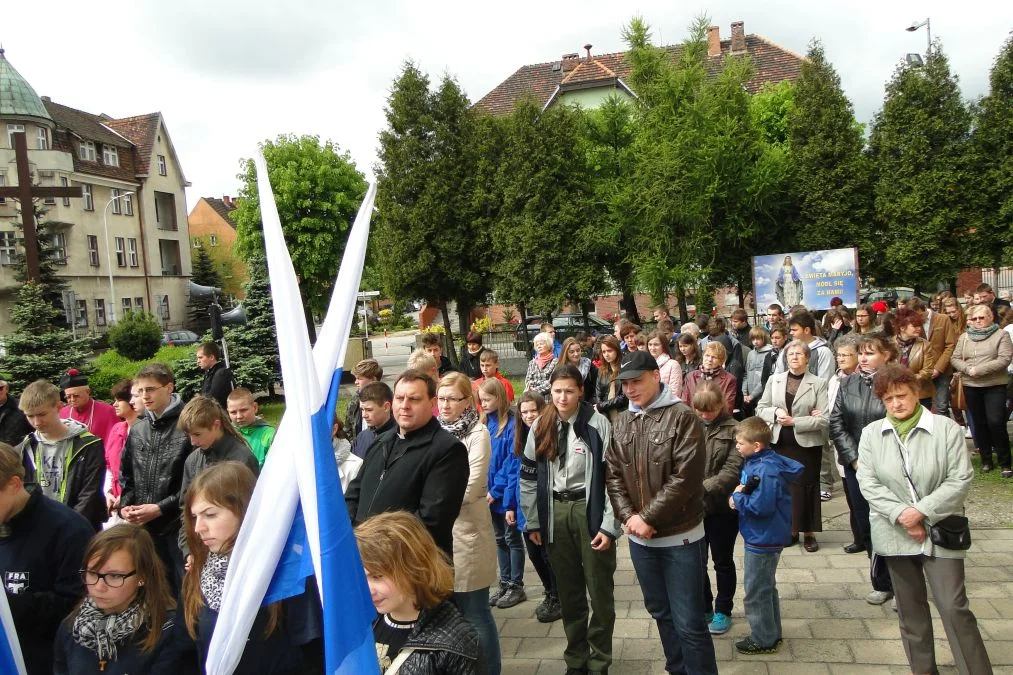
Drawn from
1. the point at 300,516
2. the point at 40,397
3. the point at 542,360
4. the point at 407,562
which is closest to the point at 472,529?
the point at 407,562

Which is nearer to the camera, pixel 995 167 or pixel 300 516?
pixel 300 516

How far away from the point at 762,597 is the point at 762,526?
454 millimetres

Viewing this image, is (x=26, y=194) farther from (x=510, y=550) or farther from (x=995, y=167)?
(x=995, y=167)

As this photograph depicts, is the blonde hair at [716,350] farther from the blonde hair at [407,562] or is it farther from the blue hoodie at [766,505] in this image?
the blonde hair at [407,562]

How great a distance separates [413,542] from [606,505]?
226 cm

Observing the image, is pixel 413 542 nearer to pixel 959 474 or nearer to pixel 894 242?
pixel 959 474

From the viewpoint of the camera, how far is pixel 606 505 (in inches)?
178

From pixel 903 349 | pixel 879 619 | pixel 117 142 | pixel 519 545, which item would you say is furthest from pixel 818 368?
pixel 117 142

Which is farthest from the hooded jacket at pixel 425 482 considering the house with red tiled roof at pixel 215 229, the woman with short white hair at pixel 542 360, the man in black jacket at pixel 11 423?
the house with red tiled roof at pixel 215 229

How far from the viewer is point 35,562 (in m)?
3.35

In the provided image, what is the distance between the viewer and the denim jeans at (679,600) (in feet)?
13.5

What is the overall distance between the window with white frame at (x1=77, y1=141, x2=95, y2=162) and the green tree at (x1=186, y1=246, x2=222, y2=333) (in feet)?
32.8

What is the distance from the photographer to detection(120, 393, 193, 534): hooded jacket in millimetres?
5008

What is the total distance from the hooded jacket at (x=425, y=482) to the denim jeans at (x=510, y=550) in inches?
93.6
